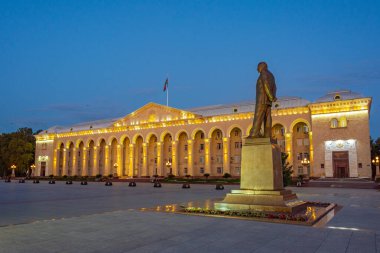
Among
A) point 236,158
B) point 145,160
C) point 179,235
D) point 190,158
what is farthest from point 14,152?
point 179,235

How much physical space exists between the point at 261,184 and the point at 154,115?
52181mm

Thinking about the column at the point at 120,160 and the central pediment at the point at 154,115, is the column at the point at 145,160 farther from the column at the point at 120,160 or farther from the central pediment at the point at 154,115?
the column at the point at 120,160

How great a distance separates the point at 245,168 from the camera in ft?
41.5

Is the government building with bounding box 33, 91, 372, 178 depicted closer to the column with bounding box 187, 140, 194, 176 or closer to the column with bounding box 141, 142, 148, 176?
the column with bounding box 141, 142, 148, 176

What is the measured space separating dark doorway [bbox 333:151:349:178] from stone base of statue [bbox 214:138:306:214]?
34.3 meters

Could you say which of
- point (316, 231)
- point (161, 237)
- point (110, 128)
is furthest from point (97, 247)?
point (110, 128)

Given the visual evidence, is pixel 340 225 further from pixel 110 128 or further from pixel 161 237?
pixel 110 128

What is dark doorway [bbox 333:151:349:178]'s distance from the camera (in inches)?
1692

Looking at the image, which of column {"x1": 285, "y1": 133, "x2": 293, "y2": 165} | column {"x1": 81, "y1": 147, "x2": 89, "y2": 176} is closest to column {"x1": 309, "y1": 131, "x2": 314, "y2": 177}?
column {"x1": 285, "y1": 133, "x2": 293, "y2": 165}

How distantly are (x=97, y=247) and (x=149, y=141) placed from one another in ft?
190

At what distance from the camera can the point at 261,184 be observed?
39.9 ft

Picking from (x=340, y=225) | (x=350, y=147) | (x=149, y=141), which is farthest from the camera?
(x=149, y=141)

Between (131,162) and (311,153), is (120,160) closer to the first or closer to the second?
(131,162)

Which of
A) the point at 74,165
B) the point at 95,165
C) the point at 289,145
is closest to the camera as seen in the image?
the point at 289,145
